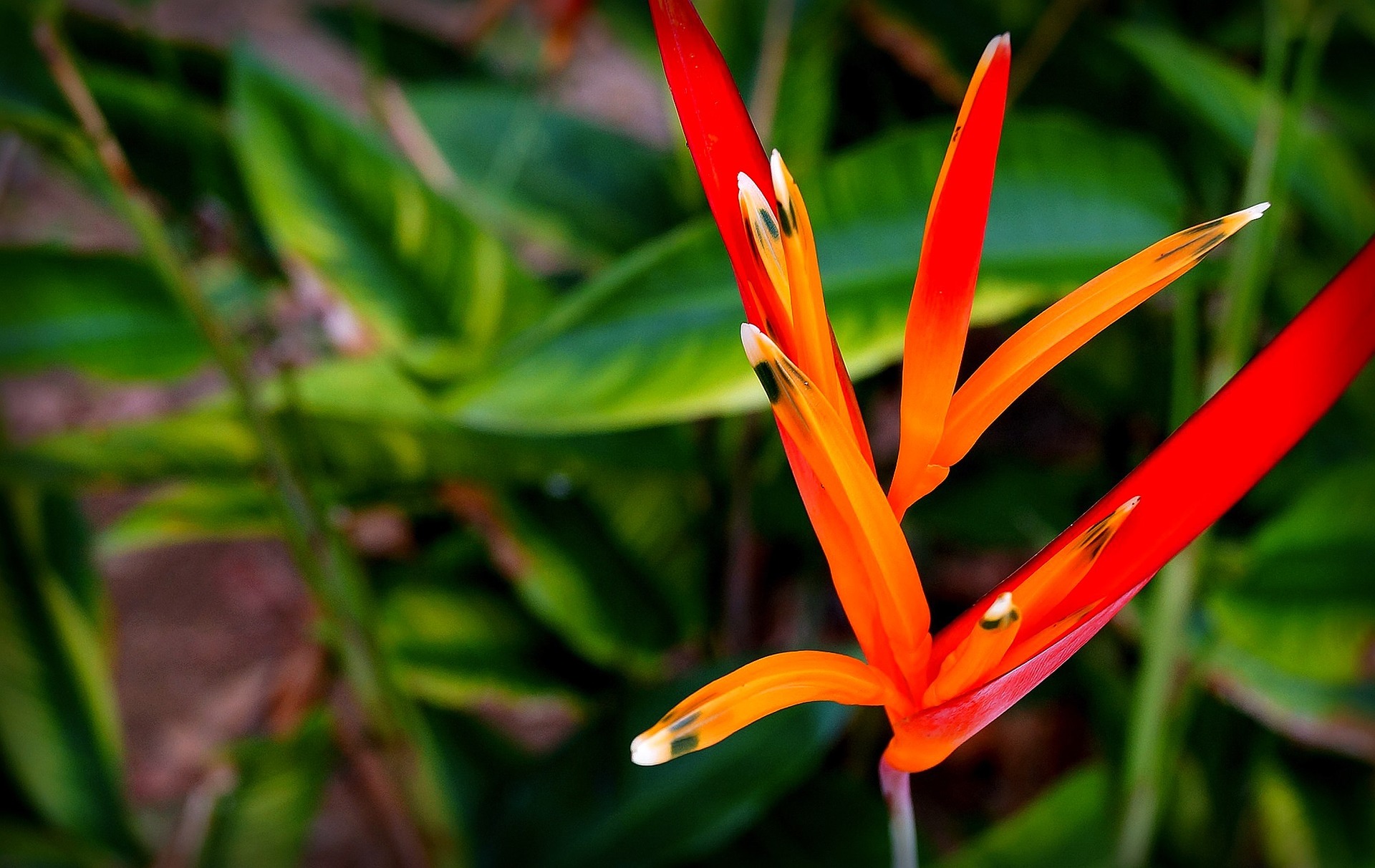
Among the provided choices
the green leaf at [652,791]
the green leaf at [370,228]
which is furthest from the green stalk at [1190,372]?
the green leaf at [370,228]

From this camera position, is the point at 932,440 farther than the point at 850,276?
No

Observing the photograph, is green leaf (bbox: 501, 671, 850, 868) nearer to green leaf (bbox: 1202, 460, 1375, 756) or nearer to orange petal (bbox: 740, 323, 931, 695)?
green leaf (bbox: 1202, 460, 1375, 756)

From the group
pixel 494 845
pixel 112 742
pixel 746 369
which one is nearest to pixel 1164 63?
pixel 746 369

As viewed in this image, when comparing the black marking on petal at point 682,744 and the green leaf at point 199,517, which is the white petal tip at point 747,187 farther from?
the green leaf at point 199,517

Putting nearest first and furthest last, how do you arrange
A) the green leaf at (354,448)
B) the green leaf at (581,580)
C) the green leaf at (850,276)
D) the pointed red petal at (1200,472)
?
A: 1. the pointed red petal at (1200,472)
2. the green leaf at (850,276)
3. the green leaf at (354,448)
4. the green leaf at (581,580)

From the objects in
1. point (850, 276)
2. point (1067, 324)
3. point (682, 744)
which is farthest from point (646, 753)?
point (850, 276)

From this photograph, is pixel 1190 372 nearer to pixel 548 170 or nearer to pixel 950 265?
pixel 950 265

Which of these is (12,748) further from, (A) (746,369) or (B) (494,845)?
(A) (746,369)
